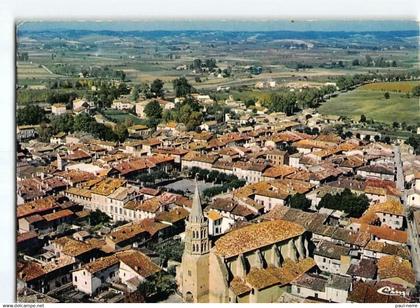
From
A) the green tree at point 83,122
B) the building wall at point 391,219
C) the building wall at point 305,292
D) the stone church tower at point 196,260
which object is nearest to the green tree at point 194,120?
the green tree at point 83,122

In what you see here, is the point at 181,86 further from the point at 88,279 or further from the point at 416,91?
the point at 88,279

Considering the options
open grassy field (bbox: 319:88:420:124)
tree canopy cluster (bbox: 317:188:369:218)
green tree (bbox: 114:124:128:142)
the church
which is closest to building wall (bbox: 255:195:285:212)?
tree canopy cluster (bbox: 317:188:369:218)

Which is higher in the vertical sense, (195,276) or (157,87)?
(157,87)

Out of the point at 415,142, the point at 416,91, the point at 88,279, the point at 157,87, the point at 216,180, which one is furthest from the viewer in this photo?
the point at 157,87

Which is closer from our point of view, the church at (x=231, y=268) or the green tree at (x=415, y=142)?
the church at (x=231, y=268)

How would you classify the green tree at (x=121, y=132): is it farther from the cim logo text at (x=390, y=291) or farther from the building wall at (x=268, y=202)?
the cim logo text at (x=390, y=291)

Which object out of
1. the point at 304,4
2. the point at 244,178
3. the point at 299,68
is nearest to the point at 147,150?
the point at 244,178

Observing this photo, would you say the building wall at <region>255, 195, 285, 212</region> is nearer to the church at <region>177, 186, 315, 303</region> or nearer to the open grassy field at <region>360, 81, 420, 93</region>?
the open grassy field at <region>360, 81, 420, 93</region>

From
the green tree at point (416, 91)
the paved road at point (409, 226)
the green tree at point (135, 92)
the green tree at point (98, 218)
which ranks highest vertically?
the green tree at point (416, 91)

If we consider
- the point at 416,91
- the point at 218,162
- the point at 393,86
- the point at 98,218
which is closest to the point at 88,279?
the point at 98,218
